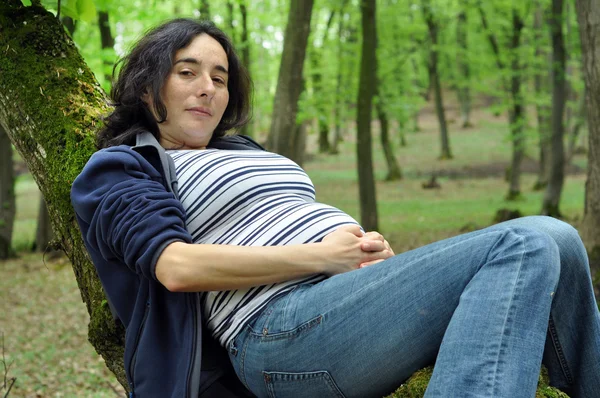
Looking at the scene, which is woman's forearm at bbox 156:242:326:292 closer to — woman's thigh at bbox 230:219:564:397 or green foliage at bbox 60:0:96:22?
woman's thigh at bbox 230:219:564:397

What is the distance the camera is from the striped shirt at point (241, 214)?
2.32m

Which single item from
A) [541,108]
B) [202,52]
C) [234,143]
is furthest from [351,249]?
[541,108]

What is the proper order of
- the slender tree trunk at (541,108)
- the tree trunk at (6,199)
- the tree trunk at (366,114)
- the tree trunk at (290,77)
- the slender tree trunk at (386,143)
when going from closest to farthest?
the tree trunk at (290,77), the tree trunk at (366,114), the tree trunk at (6,199), the slender tree trunk at (541,108), the slender tree trunk at (386,143)

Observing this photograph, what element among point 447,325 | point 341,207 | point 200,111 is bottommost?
point 341,207

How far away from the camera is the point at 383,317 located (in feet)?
6.59

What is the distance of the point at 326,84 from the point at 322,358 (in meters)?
17.9

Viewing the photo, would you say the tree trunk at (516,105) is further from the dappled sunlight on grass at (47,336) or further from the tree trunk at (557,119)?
the dappled sunlight on grass at (47,336)

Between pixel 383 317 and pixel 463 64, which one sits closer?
pixel 383 317

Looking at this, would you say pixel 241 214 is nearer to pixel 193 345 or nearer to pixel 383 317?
pixel 193 345

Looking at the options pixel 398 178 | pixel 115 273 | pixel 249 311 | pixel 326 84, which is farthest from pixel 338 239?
pixel 398 178

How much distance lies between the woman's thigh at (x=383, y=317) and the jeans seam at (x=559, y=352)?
0.38 meters

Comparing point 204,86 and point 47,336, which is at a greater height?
point 204,86

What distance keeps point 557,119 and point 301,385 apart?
11.9 meters

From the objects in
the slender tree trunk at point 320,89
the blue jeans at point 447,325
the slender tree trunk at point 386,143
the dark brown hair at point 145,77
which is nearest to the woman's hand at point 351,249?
the blue jeans at point 447,325
